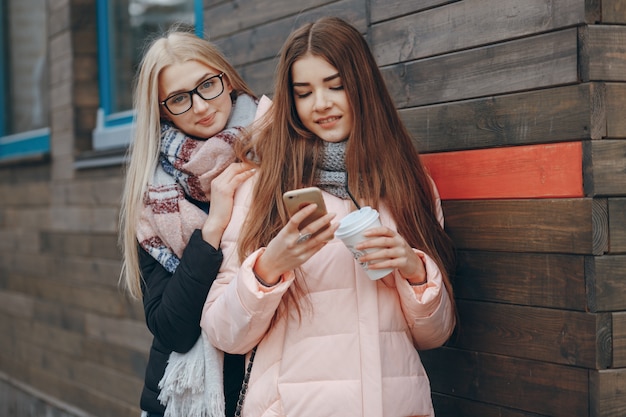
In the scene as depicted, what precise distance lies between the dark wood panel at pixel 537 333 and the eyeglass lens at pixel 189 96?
0.96 m

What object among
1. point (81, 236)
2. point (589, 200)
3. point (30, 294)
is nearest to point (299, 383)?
point (589, 200)

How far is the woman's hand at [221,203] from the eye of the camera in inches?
96.3

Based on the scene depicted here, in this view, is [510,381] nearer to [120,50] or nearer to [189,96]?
[189,96]

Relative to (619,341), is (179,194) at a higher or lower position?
higher

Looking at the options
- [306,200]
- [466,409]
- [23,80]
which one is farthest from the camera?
[23,80]

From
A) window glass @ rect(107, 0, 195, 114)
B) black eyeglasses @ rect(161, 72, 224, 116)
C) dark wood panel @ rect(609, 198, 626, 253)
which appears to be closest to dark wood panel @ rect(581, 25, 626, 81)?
dark wood panel @ rect(609, 198, 626, 253)

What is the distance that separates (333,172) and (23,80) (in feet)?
17.1

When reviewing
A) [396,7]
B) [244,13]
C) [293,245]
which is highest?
[244,13]

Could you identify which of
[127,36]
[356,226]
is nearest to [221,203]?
[356,226]

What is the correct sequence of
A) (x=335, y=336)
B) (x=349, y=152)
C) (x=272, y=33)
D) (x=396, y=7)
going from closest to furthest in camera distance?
1. (x=335, y=336)
2. (x=349, y=152)
3. (x=396, y=7)
4. (x=272, y=33)

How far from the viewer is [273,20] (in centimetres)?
364

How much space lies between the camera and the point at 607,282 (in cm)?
227

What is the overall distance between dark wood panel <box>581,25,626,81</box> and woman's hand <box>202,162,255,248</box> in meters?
0.92

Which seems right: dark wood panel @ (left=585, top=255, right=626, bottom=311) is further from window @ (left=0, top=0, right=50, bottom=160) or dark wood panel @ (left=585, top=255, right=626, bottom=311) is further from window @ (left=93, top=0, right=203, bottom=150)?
window @ (left=0, top=0, right=50, bottom=160)
